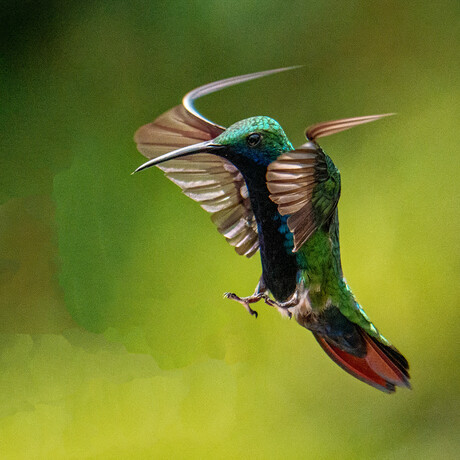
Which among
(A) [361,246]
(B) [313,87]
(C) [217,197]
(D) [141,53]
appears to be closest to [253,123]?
(C) [217,197]

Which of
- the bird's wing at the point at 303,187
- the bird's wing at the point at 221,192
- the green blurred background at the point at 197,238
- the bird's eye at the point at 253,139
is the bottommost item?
the green blurred background at the point at 197,238

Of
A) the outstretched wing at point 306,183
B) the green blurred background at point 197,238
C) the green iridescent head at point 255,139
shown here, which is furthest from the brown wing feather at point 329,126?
the green blurred background at point 197,238

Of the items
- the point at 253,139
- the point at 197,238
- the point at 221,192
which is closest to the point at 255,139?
the point at 253,139

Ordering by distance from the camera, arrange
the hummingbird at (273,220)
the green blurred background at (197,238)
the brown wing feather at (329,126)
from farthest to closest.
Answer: the green blurred background at (197,238) → the hummingbird at (273,220) → the brown wing feather at (329,126)

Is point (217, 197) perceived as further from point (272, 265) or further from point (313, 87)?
point (313, 87)

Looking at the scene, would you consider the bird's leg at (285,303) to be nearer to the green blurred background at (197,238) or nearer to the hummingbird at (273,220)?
the hummingbird at (273,220)

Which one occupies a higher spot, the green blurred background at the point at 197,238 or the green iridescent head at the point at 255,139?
the green iridescent head at the point at 255,139

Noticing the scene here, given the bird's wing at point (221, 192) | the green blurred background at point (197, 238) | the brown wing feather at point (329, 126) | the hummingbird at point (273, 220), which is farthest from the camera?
the green blurred background at point (197, 238)

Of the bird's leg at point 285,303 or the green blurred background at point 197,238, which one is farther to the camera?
the green blurred background at point 197,238
